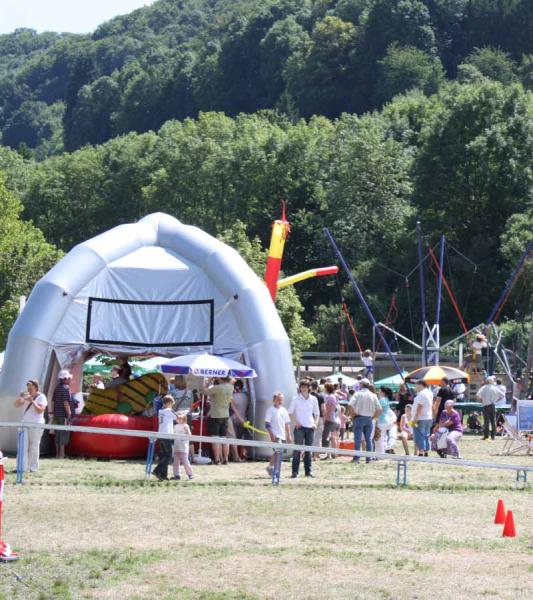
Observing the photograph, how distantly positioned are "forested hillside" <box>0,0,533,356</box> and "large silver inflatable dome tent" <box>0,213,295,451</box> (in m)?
28.1

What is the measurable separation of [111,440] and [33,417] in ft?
11.7

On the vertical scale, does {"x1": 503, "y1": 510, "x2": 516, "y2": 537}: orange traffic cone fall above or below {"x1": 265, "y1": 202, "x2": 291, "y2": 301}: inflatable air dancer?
below

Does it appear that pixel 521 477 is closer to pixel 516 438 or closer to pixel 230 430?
pixel 516 438

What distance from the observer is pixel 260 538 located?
51.3ft

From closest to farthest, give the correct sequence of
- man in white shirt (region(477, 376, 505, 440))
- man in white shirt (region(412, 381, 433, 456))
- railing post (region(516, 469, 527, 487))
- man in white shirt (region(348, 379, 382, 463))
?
railing post (region(516, 469, 527, 487)) → man in white shirt (region(348, 379, 382, 463)) → man in white shirt (region(412, 381, 433, 456)) → man in white shirt (region(477, 376, 505, 440))

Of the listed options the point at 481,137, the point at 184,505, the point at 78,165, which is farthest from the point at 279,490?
the point at 78,165

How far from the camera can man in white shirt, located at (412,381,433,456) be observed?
1024 inches

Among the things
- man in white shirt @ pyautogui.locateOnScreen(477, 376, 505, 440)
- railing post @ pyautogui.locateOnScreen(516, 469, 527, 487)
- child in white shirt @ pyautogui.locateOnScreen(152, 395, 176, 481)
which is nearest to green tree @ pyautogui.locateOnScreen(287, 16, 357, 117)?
man in white shirt @ pyautogui.locateOnScreen(477, 376, 505, 440)

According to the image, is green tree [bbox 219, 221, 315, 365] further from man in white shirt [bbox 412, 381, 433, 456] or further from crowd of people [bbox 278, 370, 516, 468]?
man in white shirt [bbox 412, 381, 433, 456]

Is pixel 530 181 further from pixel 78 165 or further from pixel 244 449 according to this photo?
pixel 244 449

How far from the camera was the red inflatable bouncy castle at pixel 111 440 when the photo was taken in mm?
25516

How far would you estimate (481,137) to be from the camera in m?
65.3

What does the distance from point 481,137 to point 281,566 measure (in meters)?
53.3

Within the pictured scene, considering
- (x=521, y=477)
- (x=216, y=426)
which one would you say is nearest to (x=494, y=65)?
(x=216, y=426)
